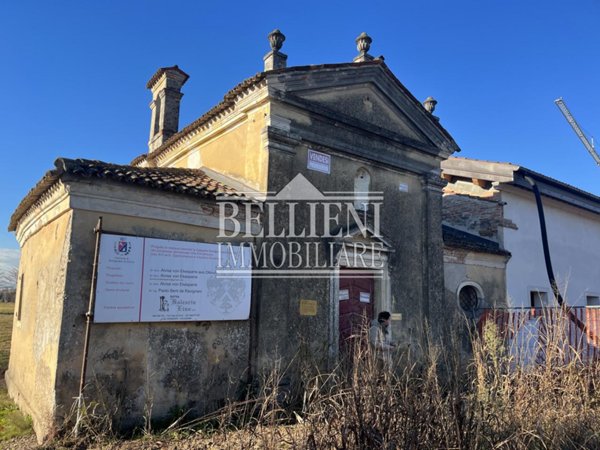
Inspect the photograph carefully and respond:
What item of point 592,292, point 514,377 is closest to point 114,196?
point 514,377

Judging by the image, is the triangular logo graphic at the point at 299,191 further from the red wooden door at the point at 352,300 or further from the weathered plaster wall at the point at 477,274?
the weathered plaster wall at the point at 477,274

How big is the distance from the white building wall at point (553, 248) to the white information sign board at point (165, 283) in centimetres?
834

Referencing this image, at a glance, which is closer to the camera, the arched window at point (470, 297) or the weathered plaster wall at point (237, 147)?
the weathered plaster wall at point (237, 147)

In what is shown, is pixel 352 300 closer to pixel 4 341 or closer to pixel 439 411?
pixel 439 411

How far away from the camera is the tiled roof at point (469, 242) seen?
11.6 meters

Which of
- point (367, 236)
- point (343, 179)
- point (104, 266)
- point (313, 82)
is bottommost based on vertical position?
point (104, 266)

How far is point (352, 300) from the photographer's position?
9.41 metres

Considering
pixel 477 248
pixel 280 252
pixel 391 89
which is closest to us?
pixel 280 252

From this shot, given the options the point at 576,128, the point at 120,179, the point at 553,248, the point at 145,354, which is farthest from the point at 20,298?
the point at 576,128

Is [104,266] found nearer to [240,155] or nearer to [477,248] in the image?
[240,155]

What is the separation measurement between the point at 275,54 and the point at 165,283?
5.26m

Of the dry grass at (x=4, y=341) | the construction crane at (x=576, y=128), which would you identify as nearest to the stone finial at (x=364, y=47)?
the dry grass at (x=4, y=341)

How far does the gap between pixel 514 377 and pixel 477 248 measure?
7.66 meters

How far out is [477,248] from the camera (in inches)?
473
